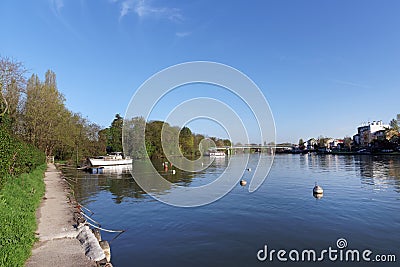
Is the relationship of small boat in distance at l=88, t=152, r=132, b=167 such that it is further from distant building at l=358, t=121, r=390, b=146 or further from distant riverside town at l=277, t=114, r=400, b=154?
distant building at l=358, t=121, r=390, b=146

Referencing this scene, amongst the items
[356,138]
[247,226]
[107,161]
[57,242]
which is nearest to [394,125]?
[356,138]

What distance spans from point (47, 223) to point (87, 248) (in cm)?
342

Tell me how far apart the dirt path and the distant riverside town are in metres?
71.7

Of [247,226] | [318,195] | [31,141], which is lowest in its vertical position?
[247,226]

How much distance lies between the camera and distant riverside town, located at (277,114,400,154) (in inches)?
3467

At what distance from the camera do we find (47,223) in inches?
408

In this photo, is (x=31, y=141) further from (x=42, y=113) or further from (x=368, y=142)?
(x=368, y=142)

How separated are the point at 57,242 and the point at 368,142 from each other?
13525cm

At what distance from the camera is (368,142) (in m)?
120

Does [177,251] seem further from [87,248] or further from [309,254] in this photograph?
[309,254]

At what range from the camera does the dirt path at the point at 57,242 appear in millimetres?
Answer: 7000

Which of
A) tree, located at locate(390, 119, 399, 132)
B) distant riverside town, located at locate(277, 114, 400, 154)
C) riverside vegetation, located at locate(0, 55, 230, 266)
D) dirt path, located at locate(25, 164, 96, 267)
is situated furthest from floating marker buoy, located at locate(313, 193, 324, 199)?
tree, located at locate(390, 119, 399, 132)

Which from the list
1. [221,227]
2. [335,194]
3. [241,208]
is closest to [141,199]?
[241,208]

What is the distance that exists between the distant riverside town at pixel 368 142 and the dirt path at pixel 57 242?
7173 centimetres
